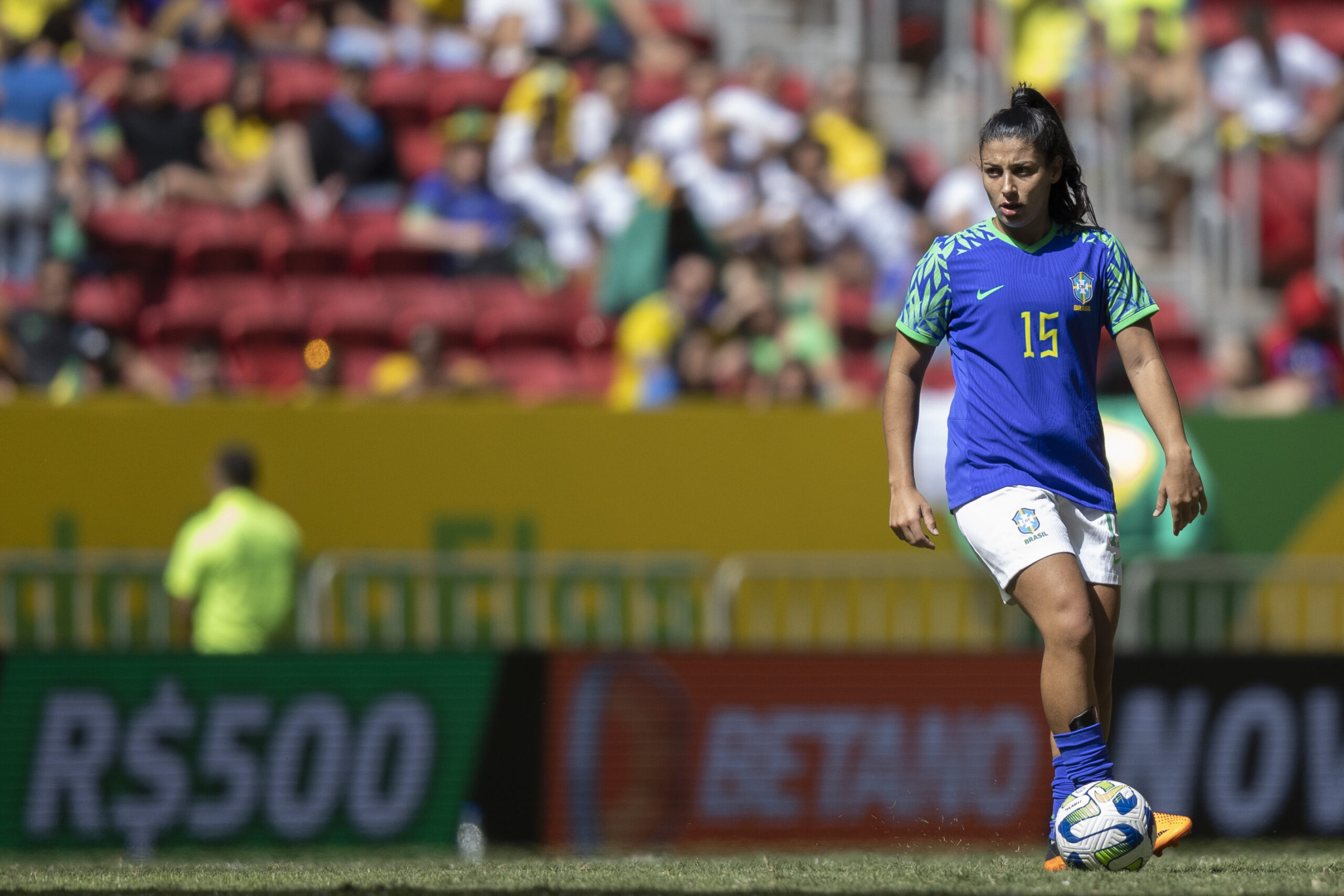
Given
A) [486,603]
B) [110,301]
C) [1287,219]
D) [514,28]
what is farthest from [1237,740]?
[514,28]

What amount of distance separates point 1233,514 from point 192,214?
697 centimetres

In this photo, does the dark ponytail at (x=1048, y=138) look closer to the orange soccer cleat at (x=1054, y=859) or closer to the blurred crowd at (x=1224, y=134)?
the orange soccer cleat at (x=1054, y=859)

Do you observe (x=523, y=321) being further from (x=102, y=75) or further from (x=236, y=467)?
(x=102, y=75)

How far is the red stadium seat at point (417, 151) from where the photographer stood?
13180 millimetres

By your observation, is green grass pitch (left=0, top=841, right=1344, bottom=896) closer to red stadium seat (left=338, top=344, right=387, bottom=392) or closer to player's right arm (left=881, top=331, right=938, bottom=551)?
player's right arm (left=881, top=331, right=938, bottom=551)

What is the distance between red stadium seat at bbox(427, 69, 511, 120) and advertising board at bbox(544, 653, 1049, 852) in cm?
586

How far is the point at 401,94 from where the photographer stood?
44.2 feet

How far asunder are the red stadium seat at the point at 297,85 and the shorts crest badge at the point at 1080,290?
8.72m

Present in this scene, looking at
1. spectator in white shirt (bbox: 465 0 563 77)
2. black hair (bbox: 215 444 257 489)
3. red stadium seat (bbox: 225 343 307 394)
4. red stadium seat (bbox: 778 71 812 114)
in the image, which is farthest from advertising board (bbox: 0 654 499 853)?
red stadium seat (bbox: 778 71 812 114)

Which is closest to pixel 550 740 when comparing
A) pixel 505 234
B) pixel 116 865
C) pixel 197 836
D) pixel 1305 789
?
pixel 197 836

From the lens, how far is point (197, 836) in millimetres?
8570

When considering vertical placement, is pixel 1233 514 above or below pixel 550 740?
above

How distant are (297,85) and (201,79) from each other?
26.4 inches

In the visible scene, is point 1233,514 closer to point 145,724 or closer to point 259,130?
point 145,724
